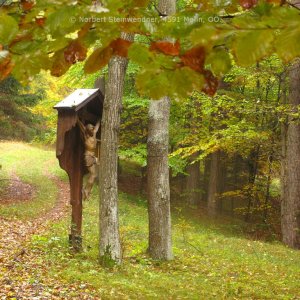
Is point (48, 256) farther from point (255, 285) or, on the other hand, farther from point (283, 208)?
point (283, 208)

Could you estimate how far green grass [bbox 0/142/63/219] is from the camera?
1457 cm

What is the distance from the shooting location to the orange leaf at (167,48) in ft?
4.93

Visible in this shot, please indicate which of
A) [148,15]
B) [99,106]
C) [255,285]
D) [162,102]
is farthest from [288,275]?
[148,15]

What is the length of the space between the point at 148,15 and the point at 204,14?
288 millimetres

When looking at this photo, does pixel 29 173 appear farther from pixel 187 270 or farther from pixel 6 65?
pixel 6 65

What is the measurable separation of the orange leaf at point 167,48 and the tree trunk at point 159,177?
294 inches

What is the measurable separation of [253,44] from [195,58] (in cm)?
29

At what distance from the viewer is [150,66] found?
150 centimetres

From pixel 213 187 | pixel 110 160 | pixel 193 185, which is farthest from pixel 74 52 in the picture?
pixel 193 185

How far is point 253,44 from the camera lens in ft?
3.93

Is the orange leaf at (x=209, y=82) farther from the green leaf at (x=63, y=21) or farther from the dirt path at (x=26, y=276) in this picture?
the dirt path at (x=26, y=276)

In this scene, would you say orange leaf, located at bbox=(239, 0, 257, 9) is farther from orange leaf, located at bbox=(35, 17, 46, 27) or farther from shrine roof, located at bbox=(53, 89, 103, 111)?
shrine roof, located at bbox=(53, 89, 103, 111)

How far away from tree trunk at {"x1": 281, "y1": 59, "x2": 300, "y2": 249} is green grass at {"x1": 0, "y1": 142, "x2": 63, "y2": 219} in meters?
9.11

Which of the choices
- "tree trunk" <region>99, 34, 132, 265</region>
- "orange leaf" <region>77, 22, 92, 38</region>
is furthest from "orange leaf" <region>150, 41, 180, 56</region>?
"tree trunk" <region>99, 34, 132, 265</region>
